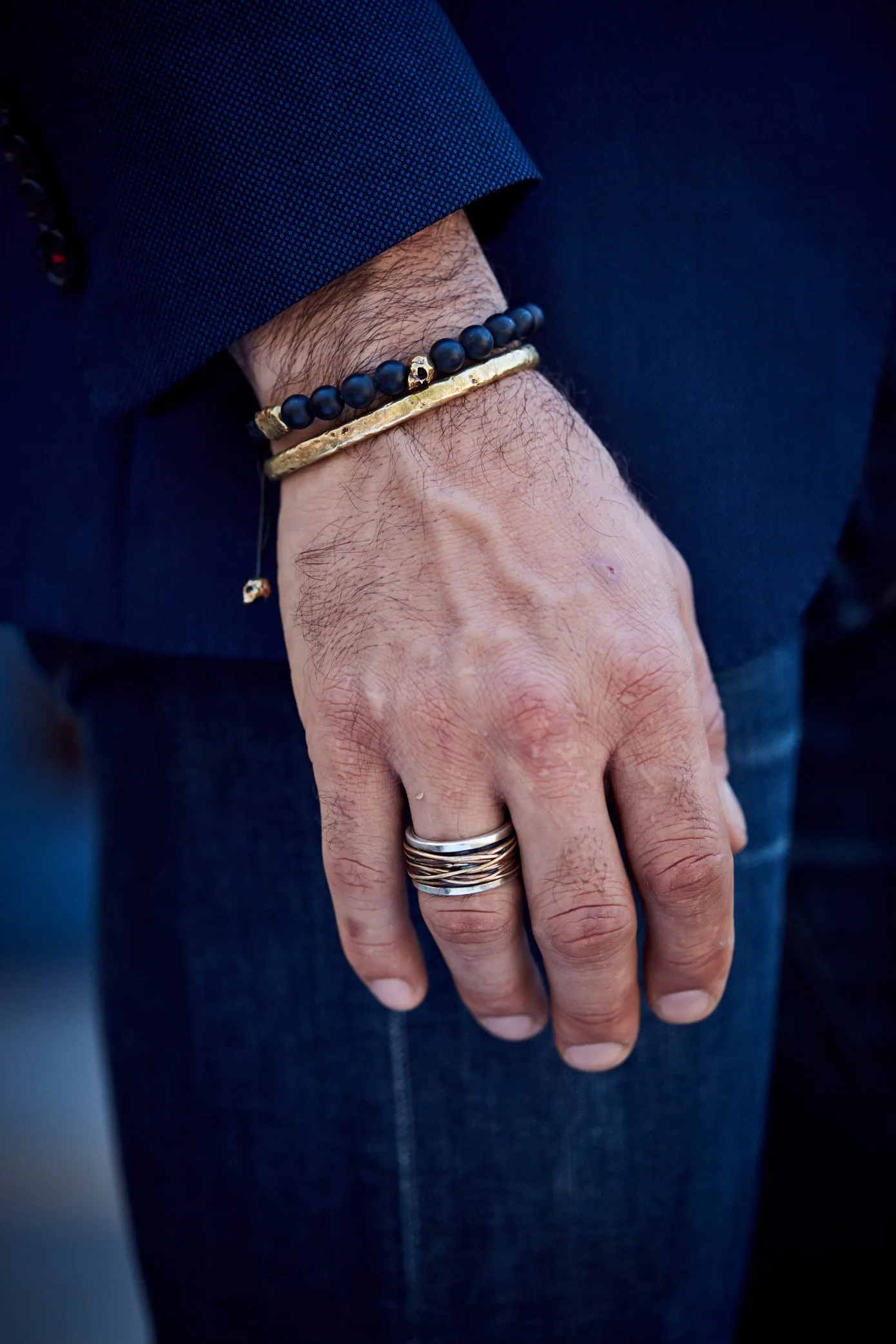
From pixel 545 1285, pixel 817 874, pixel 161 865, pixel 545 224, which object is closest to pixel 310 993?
pixel 161 865

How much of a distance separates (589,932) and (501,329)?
436mm

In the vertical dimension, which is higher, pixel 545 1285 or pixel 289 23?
pixel 289 23

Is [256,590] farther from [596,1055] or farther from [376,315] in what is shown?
[596,1055]

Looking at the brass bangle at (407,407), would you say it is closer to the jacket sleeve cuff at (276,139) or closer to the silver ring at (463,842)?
the jacket sleeve cuff at (276,139)

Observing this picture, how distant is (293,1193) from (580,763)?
60 cm

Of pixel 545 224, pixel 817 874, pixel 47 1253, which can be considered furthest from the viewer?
pixel 47 1253

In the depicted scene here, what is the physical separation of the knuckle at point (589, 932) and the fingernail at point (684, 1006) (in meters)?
0.11

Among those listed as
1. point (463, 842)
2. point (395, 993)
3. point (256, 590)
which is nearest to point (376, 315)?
point (256, 590)

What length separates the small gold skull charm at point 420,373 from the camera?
679 mm

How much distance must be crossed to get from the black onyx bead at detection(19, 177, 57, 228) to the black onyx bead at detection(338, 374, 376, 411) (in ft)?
0.94

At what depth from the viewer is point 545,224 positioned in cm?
83

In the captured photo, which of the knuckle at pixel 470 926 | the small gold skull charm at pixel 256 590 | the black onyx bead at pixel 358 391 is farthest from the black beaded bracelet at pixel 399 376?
the knuckle at pixel 470 926

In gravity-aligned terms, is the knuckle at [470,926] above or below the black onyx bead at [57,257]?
below

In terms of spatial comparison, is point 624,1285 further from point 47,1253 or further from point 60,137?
point 47,1253
